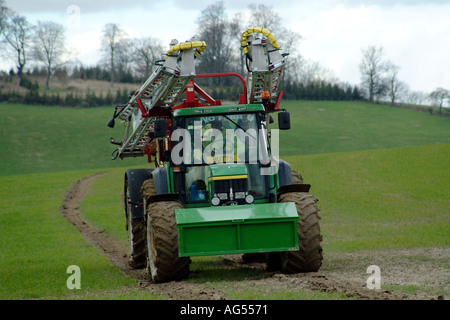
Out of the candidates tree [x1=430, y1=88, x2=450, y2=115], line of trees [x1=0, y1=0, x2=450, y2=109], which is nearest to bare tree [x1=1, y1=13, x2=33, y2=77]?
line of trees [x1=0, y1=0, x2=450, y2=109]

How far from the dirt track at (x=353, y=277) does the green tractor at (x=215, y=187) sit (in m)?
0.48

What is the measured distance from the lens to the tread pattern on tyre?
1019cm

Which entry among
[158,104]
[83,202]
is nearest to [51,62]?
[83,202]

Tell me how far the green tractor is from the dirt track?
0.48 m

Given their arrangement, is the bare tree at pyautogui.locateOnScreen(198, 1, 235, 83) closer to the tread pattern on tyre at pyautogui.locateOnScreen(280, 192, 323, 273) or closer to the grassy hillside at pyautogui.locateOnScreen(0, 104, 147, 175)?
the grassy hillside at pyautogui.locateOnScreen(0, 104, 147, 175)

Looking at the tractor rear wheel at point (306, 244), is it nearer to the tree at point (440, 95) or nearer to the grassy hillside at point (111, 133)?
the grassy hillside at point (111, 133)

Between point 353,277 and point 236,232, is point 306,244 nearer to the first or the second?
point 353,277

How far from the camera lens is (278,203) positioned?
10.4 metres

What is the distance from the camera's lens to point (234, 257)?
50.0 ft

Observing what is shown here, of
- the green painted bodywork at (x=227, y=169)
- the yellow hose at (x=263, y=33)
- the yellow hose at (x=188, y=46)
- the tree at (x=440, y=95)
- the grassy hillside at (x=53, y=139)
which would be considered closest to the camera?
the green painted bodywork at (x=227, y=169)

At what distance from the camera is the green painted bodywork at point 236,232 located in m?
9.88

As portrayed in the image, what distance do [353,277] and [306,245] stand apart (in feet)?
2.99

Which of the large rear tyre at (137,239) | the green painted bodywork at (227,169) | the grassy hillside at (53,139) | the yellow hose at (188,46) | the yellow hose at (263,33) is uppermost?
the yellow hose at (263,33)

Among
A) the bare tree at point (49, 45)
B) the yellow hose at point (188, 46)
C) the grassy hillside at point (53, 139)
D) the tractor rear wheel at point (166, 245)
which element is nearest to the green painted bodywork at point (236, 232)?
the tractor rear wheel at point (166, 245)
